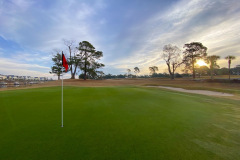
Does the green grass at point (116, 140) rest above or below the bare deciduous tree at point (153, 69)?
below

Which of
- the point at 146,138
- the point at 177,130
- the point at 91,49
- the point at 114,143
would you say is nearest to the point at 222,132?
the point at 177,130

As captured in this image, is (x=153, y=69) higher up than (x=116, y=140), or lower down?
higher up

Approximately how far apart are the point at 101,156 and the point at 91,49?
33.3 m

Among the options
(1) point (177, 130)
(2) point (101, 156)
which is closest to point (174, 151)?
(1) point (177, 130)

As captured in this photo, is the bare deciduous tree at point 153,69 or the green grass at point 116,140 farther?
the bare deciduous tree at point 153,69

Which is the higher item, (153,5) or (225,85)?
(153,5)

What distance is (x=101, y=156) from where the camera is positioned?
190 cm

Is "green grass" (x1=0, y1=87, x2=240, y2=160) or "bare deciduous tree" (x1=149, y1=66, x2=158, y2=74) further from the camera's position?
"bare deciduous tree" (x1=149, y1=66, x2=158, y2=74)

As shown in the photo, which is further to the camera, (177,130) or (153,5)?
(153,5)

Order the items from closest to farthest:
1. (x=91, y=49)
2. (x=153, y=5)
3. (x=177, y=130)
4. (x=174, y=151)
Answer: (x=174, y=151) < (x=177, y=130) < (x=153, y=5) < (x=91, y=49)

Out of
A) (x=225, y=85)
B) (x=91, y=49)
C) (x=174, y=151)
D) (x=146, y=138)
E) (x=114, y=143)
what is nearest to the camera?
(x=174, y=151)

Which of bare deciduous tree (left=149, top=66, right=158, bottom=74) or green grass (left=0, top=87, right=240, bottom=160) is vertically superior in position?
bare deciduous tree (left=149, top=66, right=158, bottom=74)

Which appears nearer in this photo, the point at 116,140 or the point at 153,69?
the point at 116,140

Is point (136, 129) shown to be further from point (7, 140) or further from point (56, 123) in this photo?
point (7, 140)
